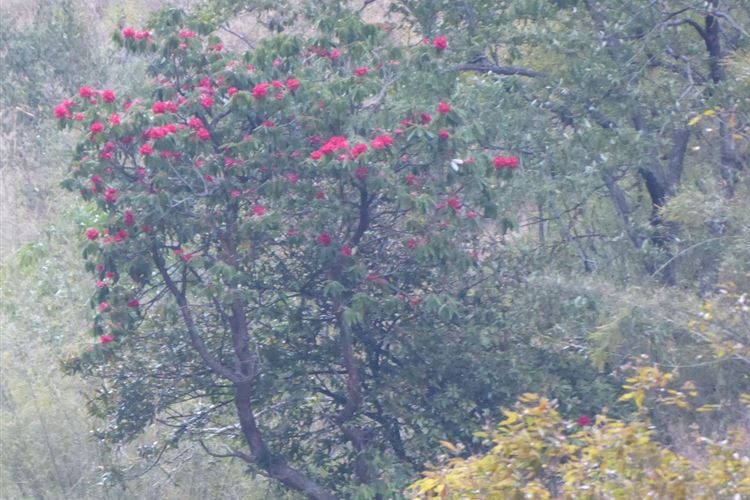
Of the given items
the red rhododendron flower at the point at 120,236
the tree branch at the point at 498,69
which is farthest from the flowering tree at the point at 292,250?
the tree branch at the point at 498,69

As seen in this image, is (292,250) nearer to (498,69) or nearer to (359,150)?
(359,150)

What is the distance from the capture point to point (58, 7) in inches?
618

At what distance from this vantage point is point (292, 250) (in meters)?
6.23

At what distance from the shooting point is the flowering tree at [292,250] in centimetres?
571

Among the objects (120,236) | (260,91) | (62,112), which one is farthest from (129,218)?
(260,91)

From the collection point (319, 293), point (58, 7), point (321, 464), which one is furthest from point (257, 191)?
point (58, 7)

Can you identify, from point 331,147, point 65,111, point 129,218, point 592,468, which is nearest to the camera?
point 592,468

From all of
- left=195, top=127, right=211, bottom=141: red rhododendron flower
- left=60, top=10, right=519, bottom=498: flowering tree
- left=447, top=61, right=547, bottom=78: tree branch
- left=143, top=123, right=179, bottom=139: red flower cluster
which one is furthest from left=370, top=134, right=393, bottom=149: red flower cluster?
left=447, top=61, right=547, bottom=78: tree branch

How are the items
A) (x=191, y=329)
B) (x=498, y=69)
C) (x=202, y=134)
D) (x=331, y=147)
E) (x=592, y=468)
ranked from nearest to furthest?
(x=592, y=468) → (x=331, y=147) → (x=202, y=134) → (x=191, y=329) → (x=498, y=69)

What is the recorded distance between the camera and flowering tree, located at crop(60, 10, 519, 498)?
5.71 meters

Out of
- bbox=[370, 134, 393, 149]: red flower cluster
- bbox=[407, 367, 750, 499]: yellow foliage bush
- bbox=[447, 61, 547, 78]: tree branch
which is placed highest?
bbox=[447, 61, 547, 78]: tree branch

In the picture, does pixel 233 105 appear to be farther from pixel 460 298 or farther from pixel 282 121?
pixel 460 298

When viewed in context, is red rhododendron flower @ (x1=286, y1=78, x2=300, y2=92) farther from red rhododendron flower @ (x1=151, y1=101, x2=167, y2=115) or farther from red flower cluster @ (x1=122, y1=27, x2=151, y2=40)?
red flower cluster @ (x1=122, y1=27, x2=151, y2=40)

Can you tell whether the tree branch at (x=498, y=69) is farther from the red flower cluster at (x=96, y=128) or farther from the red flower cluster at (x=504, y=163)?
the red flower cluster at (x=96, y=128)
